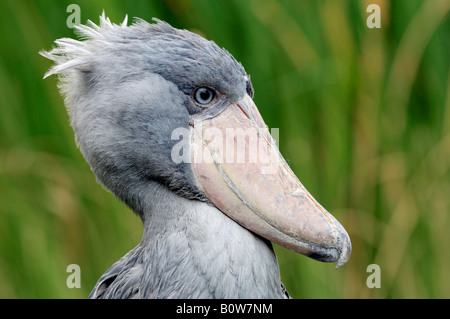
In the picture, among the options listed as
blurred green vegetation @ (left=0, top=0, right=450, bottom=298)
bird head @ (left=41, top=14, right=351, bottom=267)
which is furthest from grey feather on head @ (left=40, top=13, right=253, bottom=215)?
blurred green vegetation @ (left=0, top=0, right=450, bottom=298)

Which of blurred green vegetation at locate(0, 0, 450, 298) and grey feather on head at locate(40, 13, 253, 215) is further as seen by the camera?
blurred green vegetation at locate(0, 0, 450, 298)

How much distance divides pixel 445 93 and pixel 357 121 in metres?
0.35

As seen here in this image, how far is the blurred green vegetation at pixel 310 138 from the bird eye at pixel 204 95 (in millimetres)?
863

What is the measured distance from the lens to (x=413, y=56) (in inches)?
84.4

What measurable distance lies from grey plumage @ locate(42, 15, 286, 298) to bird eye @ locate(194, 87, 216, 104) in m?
0.01

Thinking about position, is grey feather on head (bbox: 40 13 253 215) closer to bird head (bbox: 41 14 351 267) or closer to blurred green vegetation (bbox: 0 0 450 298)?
bird head (bbox: 41 14 351 267)

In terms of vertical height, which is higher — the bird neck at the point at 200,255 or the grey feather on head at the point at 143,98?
the grey feather on head at the point at 143,98

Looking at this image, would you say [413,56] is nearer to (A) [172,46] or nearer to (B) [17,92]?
(A) [172,46]

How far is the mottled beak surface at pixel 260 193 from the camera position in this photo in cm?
120

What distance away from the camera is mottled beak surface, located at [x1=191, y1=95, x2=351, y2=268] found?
1.20 meters

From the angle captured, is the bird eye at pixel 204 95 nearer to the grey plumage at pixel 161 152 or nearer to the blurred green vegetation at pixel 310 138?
the grey plumage at pixel 161 152

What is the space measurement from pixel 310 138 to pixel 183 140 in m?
1.04

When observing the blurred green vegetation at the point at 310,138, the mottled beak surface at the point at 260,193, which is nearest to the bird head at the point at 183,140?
the mottled beak surface at the point at 260,193
